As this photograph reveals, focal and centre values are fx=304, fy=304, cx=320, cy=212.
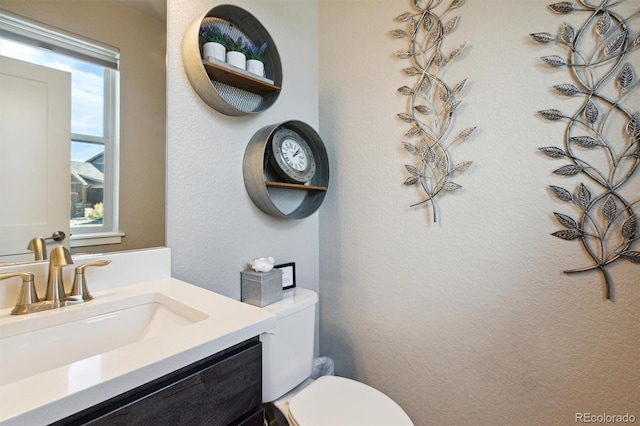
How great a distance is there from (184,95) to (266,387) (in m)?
1.13

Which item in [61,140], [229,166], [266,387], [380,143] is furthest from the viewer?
[380,143]

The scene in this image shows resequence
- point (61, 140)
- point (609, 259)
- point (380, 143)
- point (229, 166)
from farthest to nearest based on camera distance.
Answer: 1. point (380, 143)
2. point (229, 166)
3. point (609, 259)
4. point (61, 140)

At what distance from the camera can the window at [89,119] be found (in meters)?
0.89

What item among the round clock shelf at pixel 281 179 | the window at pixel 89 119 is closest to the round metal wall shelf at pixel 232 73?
the round clock shelf at pixel 281 179

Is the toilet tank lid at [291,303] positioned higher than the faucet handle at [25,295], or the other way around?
the faucet handle at [25,295]

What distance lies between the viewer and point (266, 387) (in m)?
1.12

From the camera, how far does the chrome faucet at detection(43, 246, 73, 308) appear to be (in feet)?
2.66

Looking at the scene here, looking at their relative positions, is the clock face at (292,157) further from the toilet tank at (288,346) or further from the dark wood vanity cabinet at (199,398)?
the dark wood vanity cabinet at (199,398)

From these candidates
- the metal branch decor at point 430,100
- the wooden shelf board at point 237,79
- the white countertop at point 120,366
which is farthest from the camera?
the metal branch decor at point 430,100

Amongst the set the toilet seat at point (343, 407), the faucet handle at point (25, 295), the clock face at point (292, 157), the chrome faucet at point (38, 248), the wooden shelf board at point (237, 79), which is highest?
the wooden shelf board at point (237, 79)

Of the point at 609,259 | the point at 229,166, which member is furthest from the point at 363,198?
the point at 609,259

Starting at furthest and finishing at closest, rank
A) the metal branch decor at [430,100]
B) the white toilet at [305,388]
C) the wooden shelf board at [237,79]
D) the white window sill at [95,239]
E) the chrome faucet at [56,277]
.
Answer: the metal branch decor at [430,100] < the wooden shelf board at [237,79] < the white toilet at [305,388] < the white window sill at [95,239] < the chrome faucet at [56,277]

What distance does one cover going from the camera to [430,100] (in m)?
1.32

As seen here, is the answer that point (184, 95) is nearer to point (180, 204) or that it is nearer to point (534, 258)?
point (180, 204)
